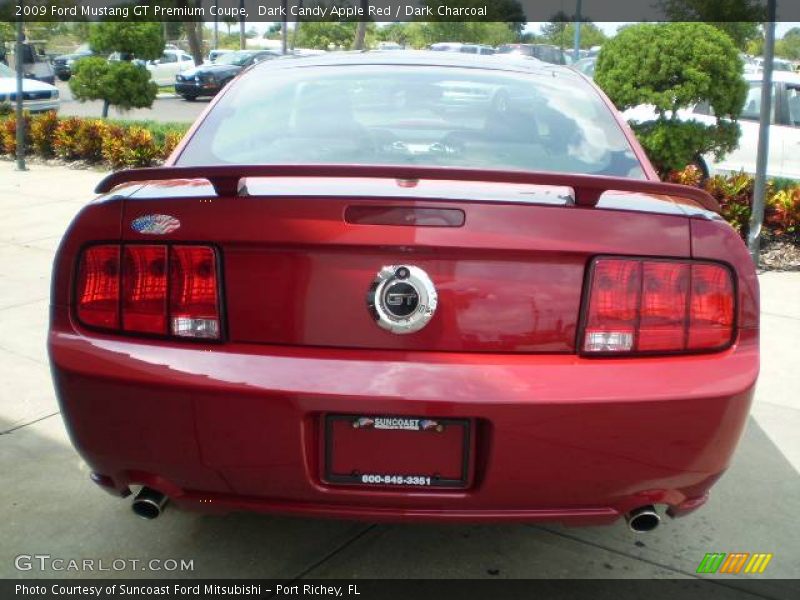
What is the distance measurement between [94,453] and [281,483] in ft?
1.70

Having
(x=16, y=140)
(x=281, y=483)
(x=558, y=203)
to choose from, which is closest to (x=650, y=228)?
(x=558, y=203)

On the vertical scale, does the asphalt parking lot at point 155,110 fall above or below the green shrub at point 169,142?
below

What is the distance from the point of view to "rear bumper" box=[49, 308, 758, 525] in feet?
7.30

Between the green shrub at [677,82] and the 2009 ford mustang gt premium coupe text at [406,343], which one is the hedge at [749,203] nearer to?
the green shrub at [677,82]

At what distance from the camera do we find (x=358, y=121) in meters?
3.28

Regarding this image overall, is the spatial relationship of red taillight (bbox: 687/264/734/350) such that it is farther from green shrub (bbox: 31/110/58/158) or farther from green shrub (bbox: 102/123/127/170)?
green shrub (bbox: 31/110/58/158)

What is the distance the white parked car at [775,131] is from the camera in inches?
403

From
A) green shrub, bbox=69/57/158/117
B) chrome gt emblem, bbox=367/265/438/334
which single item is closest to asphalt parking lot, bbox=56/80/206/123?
green shrub, bbox=69/57/158/117

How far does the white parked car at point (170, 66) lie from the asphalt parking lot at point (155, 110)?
14.3ft

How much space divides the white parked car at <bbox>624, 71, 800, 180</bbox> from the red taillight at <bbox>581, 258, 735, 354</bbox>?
805 cm

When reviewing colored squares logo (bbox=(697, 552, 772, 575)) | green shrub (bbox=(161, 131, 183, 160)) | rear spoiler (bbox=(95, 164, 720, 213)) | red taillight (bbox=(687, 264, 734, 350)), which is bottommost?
colored squares logo (bbox=(697, 552, 772, 575))

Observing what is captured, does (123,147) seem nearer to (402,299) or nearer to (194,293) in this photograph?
(194,293)

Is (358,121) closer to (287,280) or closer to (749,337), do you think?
(287,280)

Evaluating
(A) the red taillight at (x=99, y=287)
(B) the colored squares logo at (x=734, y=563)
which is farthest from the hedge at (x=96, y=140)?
(B) the colored squares logo at (x=734, y=563)
